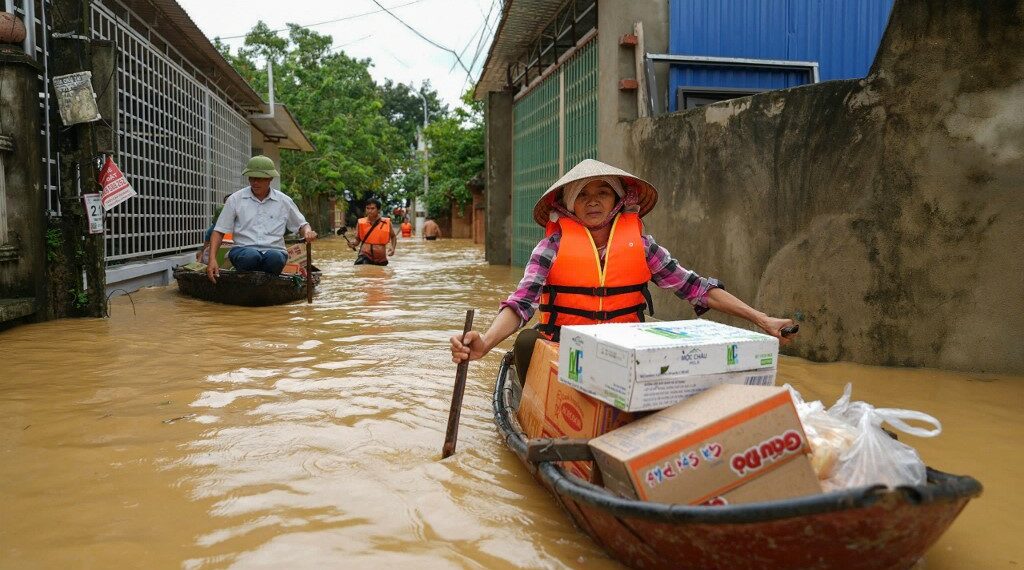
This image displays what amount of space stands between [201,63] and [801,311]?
11.0 m

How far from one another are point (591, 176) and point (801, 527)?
221 centimetres

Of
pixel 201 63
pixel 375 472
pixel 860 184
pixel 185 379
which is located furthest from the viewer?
pixel 201 63

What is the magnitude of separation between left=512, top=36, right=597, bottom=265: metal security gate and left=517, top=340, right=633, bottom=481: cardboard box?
4.81 m

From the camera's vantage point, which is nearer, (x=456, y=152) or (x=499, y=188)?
(x=499, y=188)

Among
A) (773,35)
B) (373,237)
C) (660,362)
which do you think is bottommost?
(660,362)

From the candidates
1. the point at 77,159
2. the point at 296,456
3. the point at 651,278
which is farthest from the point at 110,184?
the point at 651,278

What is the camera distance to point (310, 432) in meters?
4.16

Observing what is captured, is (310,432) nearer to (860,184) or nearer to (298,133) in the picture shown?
(860,184)

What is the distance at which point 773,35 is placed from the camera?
9555 mm

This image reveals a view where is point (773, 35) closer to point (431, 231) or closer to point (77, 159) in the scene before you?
point (77, 159)

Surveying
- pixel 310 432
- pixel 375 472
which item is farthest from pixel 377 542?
pixel 310 432

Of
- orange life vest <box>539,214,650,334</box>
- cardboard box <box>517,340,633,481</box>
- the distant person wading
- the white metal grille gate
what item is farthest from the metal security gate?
the distant person wading

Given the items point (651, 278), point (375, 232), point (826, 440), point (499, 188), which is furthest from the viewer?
point (499, 188)

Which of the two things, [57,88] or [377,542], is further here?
[57,88]
